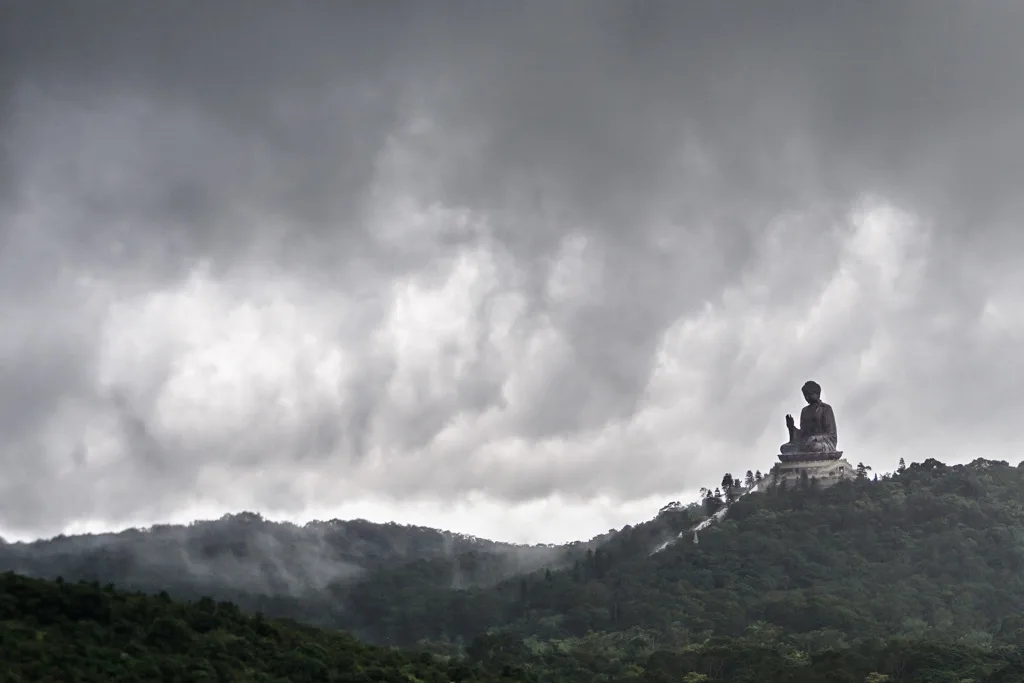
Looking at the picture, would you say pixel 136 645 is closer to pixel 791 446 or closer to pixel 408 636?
pixel 408 636

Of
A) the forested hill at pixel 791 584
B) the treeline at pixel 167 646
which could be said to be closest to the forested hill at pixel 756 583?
the forested hill at pixel 791 584

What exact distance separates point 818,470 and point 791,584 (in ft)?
129

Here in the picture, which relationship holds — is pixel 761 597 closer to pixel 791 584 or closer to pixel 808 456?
pixel 791 584

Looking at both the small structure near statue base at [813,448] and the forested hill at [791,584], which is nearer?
the forested hill at [791,584]

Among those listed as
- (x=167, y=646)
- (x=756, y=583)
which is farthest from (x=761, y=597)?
(x=167, y=646)

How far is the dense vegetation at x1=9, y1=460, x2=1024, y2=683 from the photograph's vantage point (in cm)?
8900

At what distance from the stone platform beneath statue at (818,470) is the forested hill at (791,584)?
7.42 feet

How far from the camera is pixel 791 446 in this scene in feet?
587

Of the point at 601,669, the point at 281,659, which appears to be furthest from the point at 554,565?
the point at 281,659

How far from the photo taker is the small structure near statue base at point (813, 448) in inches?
6951

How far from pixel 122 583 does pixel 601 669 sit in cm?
6254

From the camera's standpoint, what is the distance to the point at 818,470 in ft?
584

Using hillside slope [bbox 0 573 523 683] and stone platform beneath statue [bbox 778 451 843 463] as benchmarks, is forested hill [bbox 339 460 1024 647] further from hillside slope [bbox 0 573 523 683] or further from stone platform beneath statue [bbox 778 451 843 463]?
hillside slope [bbox 0 573 523 683]

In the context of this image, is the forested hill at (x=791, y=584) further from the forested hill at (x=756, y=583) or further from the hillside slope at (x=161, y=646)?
the hillside slope at (x=161, y=646)
